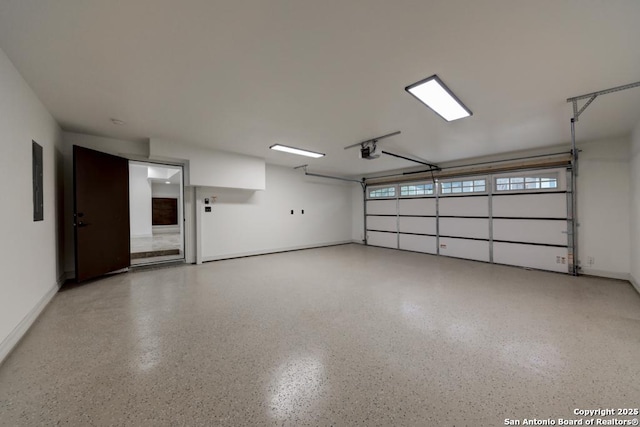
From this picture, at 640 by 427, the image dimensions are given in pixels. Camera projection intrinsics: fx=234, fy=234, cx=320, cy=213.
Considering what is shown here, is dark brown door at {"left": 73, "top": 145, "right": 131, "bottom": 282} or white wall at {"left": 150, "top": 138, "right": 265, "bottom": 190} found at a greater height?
white wall at {"left": 150, "top": 138, "right": 265, "bottom": 190}

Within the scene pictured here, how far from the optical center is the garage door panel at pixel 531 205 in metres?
4.45

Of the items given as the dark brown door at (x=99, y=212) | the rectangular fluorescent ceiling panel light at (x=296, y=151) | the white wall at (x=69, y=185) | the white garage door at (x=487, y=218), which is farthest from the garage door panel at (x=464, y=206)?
the white wall at (x=69, y=185)

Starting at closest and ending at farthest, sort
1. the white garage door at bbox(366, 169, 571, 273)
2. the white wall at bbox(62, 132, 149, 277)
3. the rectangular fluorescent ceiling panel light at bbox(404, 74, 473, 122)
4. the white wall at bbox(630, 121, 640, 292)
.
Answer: the rectangular fluorescent ceiling panel light at bbox(404, 74, 473, 122), the white wall at bbox(630, 121, 640, 292), the white wall at bbox(62, 132, 149, 277), the white garage door at bbox(366, 169, 571, 273)

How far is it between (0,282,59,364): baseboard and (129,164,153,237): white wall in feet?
21.9

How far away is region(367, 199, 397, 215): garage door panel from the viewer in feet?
23.7

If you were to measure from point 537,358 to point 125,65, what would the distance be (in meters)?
4.23

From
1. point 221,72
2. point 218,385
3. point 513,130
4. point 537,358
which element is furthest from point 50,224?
point 513,130

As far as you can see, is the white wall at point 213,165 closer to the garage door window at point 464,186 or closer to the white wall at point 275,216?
the white wall at point 275,216

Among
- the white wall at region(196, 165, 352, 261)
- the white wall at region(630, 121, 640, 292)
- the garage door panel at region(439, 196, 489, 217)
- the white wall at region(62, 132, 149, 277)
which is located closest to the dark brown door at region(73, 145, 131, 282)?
the white wall at region(62, 132, 149, 277)

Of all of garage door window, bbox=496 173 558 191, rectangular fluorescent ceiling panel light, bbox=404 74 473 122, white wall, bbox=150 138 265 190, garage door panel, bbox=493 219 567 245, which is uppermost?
rectangular fluorescent ceiling panel light, bbox=404 74 473 122

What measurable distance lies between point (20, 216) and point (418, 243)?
7.19m

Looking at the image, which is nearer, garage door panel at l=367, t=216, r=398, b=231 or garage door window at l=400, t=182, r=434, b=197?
garage door window at l=400, t=182, r=434, b=197

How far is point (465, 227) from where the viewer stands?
570cm

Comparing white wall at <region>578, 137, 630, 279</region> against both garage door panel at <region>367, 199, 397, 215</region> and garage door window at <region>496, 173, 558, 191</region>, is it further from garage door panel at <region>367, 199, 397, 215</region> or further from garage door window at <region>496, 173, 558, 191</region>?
garage door panel at <region>367, 199, 397, 215</region>
